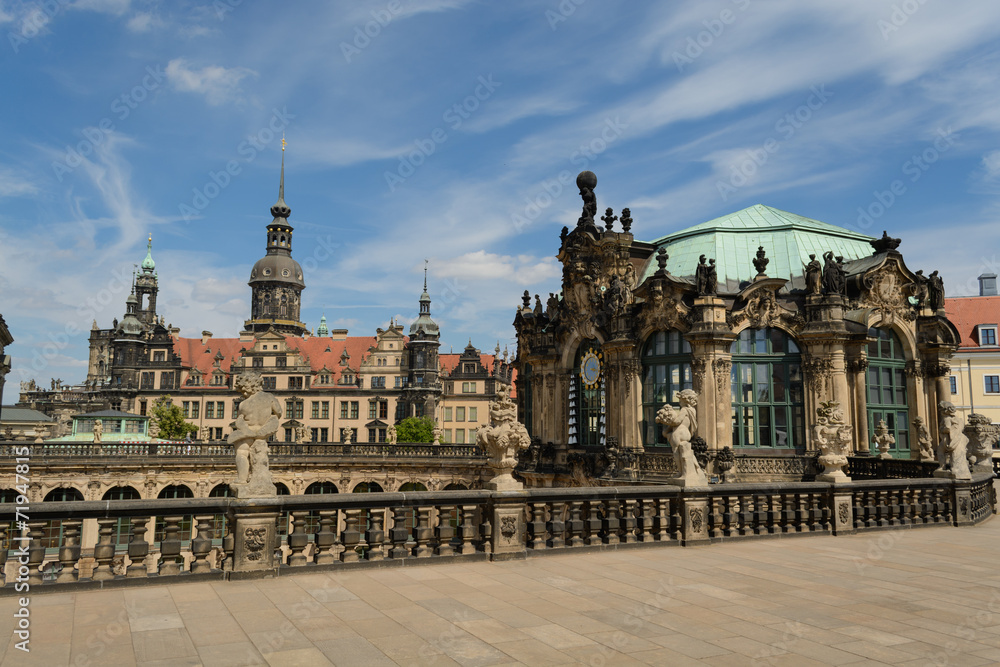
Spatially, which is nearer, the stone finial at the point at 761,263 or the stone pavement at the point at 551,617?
the stone pavement at the point at 551,617

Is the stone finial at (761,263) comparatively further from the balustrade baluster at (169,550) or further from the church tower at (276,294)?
the church tower at (276,294)

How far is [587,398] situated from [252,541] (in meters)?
21.1

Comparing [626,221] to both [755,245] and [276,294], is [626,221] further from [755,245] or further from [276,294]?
[276,294]

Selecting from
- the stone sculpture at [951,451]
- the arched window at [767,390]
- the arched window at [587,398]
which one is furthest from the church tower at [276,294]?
the stone sculpture at [951,451]

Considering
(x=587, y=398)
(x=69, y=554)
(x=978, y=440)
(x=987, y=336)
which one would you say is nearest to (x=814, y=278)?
(x=978, y=440)

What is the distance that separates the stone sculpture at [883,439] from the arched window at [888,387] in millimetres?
183

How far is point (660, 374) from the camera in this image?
25219 mm

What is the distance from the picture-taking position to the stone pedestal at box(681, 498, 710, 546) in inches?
469

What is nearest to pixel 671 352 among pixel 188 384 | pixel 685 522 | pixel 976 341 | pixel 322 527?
pixel 685 522

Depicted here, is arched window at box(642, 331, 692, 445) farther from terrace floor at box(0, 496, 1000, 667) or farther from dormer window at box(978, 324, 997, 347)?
dormer window at box(978, 324, 997, 347)

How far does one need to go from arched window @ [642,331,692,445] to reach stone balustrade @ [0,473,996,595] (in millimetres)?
10113

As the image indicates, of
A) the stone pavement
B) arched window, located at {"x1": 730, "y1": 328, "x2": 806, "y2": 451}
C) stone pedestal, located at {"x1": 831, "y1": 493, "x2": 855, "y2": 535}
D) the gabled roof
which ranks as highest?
the gabled roof

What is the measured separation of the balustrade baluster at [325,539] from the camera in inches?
363

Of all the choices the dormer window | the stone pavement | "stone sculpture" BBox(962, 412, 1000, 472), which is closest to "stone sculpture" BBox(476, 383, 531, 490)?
the stone pavement
